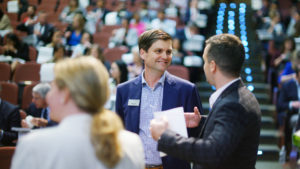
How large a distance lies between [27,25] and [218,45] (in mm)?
8116

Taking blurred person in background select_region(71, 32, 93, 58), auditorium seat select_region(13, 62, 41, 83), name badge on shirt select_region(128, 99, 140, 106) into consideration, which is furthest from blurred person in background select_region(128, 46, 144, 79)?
name badge on shirt select_region(128, 99, 140, 106)

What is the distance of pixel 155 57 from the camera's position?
107 inches

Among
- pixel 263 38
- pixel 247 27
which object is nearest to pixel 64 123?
pixel 263 38

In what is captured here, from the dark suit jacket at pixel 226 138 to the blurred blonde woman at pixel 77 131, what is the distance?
0.49m

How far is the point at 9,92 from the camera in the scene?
19.1 feet

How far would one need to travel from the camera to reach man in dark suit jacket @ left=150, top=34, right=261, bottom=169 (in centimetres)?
174

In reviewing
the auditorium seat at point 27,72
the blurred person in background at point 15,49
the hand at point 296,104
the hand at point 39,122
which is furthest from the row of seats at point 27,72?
the hand at point 296,104

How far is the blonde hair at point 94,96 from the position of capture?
4.16ft

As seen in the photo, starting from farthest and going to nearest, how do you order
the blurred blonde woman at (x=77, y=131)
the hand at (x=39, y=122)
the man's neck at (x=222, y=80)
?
the hand at (x=39, y=122), the man's neck at (x=222, y=80), the blurred blonde woman at (x=77, y=131)

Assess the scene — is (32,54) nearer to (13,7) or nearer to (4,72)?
(4,72)

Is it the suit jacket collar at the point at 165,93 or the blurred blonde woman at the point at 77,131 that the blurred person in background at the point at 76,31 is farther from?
the blurred blonde woman at the point at 77,131

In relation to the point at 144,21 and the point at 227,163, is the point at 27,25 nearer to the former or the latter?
the point at 144,21

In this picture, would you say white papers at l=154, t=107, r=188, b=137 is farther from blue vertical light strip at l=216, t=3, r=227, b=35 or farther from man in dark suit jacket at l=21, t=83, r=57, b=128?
blue vertical light strip at l=216, t=3, r=227, b=35

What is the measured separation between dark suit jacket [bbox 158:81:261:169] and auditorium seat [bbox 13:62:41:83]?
5.44 m
